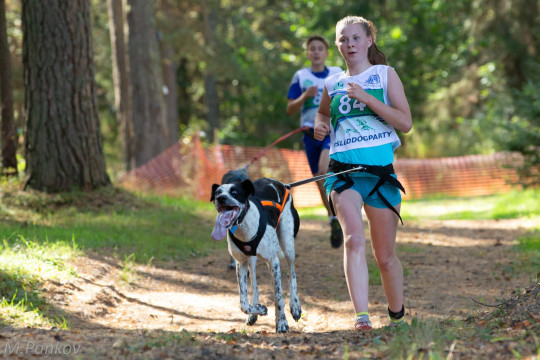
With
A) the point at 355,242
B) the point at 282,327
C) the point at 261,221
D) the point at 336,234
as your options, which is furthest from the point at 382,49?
the point at 355,242

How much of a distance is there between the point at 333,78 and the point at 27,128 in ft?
20.4

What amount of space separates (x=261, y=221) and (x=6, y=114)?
7017mm

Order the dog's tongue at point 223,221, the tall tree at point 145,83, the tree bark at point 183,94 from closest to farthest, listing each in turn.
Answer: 1. the dog's tongue at point 223,221
2. the tall tree at point 145,83
3. the tree bark at point 183,94

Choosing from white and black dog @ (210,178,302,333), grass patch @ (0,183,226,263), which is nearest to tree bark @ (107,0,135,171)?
grass patch @ (0,183,226,263)

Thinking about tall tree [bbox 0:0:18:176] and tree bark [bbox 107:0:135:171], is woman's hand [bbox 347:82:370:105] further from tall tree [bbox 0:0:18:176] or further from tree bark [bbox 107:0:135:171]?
tree bark [bbox 107:0:135:171]

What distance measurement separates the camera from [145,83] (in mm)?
17297

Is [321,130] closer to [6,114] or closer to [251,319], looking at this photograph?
[251,319]

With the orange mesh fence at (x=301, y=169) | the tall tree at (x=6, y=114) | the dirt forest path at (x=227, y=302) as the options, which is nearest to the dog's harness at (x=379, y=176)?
the dirt forest path at (x=227, y=302)

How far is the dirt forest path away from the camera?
404 centimetres

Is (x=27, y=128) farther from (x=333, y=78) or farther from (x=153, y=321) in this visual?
(x=333, y=78)

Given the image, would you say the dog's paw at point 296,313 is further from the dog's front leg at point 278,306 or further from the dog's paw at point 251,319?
the dog's paw at point 251,319

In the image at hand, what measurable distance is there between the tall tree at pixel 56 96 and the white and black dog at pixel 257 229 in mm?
4639

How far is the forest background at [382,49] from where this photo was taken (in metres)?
22.3

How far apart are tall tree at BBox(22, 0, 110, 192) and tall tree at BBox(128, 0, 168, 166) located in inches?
A: 286
